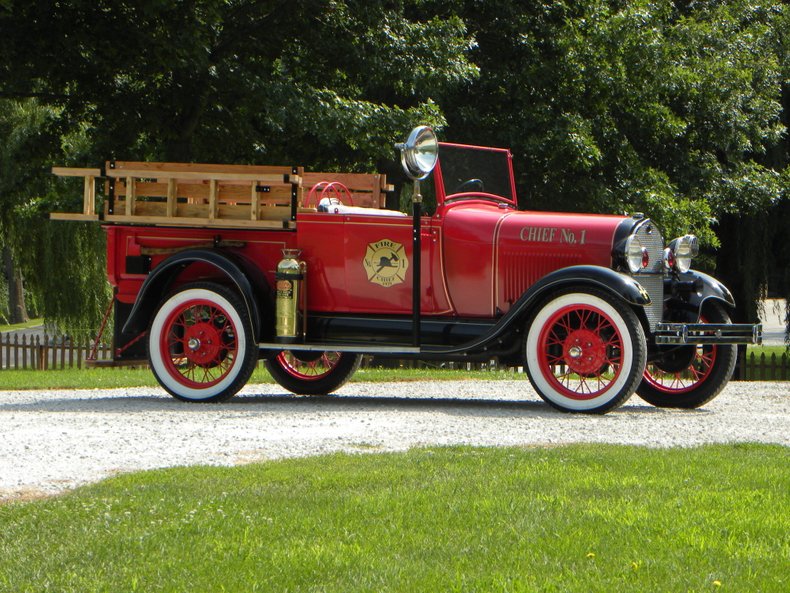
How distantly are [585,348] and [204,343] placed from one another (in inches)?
134

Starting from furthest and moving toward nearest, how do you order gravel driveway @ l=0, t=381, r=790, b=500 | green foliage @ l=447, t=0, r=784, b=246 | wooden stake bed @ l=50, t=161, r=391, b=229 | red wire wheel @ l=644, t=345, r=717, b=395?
green foliage @ l=447, t=0, r=784, b=246
red wire wheel @ l=644, t=345, r=717, b=395
wooden stake bed @ l=50, t=161, r=391, b=229
gravel driveway @ l=0, t=381, r=790, b=500

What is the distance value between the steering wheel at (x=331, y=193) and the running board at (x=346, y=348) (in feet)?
5.03

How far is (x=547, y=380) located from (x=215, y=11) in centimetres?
969

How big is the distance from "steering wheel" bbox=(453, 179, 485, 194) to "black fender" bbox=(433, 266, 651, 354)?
1434mm

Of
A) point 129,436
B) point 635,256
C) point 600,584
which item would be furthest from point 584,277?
point 600,584

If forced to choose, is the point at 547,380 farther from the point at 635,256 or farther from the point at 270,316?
the point at 270,316

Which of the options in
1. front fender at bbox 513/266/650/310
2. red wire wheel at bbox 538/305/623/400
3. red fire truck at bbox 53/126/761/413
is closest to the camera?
front fender at bbox 513/266/650/310

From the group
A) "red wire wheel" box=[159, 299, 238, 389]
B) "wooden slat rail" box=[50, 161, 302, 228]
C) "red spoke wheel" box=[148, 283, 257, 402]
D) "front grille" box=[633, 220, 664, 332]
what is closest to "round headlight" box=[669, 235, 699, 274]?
"front grille" box=[633, 220, 664, 332]

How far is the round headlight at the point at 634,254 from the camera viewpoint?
1048 cm

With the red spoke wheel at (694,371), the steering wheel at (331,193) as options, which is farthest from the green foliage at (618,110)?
the red spoke wheel at (694,371)

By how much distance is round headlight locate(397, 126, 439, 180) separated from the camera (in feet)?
34.6

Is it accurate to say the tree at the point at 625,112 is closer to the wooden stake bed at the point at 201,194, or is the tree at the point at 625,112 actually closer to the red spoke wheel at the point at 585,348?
the wooden stake bed at the point at 201,194

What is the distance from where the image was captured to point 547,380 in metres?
10.4

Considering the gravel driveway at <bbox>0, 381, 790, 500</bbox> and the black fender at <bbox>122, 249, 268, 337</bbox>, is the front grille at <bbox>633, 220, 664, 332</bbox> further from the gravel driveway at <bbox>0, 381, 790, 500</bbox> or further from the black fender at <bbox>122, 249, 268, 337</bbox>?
the black fender at <bbox>122, 249, 268, 337</bbox>
